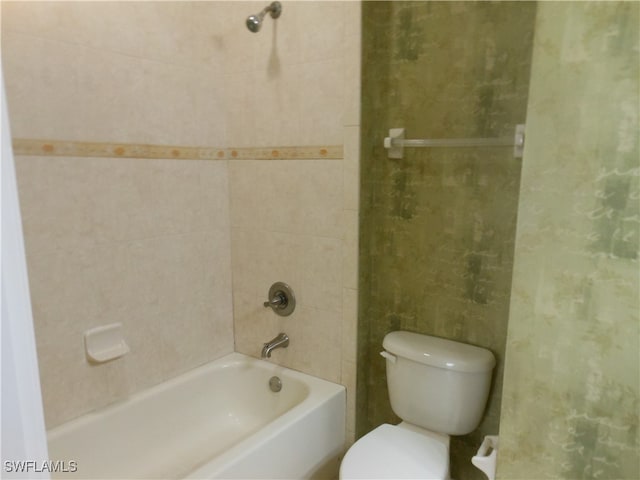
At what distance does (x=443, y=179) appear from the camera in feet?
5.23

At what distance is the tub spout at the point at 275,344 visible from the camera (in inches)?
73.4

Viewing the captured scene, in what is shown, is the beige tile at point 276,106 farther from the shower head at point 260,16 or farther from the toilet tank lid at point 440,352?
the toilet tank lid at point 440,352

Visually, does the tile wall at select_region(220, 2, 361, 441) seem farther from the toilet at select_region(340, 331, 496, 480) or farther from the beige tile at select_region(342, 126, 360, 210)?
the toilet at select_region(340, 331, 496, 480)

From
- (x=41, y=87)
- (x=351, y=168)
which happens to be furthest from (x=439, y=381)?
(x=41, y=87)

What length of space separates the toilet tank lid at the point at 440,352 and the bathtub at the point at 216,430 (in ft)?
1.18

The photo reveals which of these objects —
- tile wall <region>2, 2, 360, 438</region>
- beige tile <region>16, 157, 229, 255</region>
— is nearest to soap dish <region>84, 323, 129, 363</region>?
tile wall <region>2, 2, 360, 438</region>

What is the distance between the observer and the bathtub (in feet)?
4.85

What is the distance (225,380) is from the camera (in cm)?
202

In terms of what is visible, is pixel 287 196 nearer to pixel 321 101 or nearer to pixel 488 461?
pixel 321 101

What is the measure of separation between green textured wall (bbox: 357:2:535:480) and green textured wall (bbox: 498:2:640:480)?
1.74ft

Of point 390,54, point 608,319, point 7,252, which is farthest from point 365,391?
point 7,252

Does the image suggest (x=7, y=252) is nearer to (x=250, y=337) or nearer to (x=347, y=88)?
(x=347, y=88)

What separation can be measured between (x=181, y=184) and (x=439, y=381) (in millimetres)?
1329

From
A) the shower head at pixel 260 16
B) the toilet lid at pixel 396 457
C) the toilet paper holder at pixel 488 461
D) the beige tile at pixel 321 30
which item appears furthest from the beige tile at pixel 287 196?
the toilet paper holder at pixel 488 461
